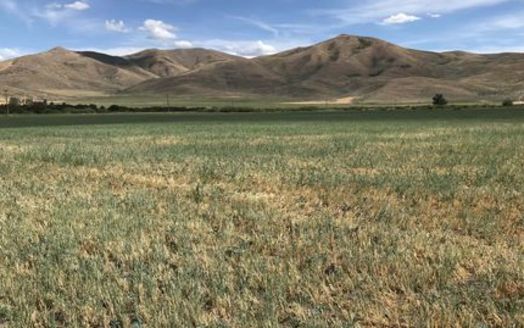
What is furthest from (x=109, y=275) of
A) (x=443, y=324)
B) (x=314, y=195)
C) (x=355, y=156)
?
(x=355, y=156)

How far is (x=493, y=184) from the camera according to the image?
14.5m

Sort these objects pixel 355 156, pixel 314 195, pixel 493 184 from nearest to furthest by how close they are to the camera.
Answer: pixel 314 195
pixel 493 184
pixel 355 156

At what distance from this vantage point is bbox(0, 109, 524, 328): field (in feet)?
20.3

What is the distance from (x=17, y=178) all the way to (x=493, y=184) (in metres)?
13.1

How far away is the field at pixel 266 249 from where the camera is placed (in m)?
6.20

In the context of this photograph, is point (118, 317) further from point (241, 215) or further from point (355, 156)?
point (355, 156)

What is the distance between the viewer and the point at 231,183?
15844 mm

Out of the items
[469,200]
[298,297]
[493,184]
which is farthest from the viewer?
[493,184]

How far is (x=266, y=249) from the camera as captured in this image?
343 inches

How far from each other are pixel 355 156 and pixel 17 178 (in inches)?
468

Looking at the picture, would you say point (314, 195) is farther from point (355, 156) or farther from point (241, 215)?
point (355, 156)

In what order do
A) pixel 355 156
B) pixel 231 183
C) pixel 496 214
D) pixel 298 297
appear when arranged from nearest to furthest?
1. pixel 298 297
2. pixel 496 214
3. pixel 231 183
4. pixel 355 156

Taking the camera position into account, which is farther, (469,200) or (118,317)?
(469,200)

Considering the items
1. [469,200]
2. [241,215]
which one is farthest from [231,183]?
[469,200]
